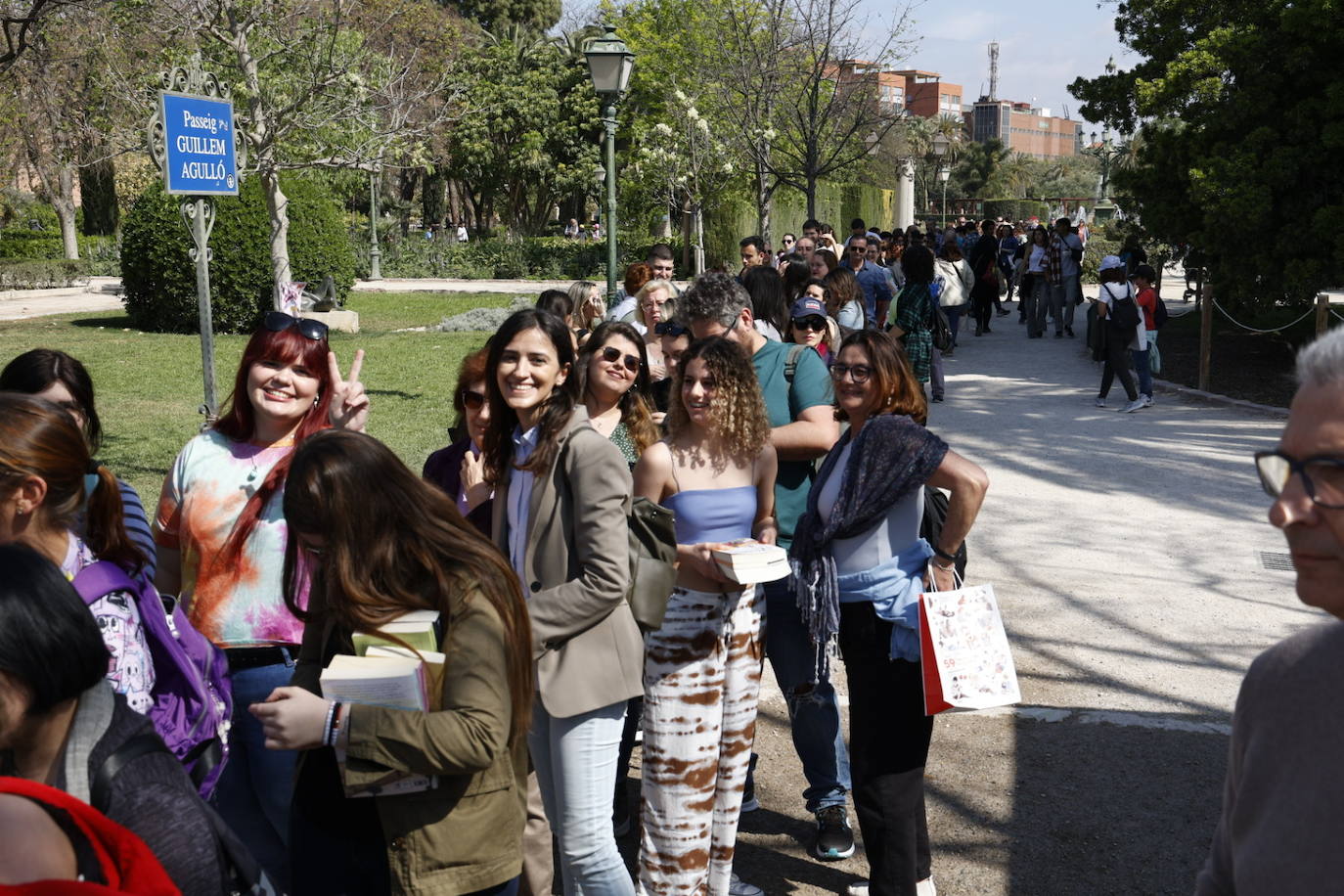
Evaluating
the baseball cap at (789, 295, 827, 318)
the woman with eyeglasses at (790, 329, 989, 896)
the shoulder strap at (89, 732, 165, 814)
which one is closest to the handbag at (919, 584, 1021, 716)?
the woman with eyeglasses at (790, 329, 989, 896)

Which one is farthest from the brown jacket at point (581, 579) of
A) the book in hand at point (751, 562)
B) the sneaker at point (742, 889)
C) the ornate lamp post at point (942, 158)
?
the ornate lamp post at point (942, 158)

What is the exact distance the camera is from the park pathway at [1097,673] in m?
4.41

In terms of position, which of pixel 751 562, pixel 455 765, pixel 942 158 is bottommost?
pixel 455 765

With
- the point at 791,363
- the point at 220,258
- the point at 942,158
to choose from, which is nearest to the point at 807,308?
the point at 791,363

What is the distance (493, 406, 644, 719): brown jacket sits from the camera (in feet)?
10.5

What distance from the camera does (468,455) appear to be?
4430 millimetres

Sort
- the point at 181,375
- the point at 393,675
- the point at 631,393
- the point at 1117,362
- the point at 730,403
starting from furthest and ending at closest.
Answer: the point at 181,375 < the point at 1117,362 < the point at 631,393 < the point at 730,403 < the point at 393,675

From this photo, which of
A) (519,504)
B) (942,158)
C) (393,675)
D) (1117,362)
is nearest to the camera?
(393,675)

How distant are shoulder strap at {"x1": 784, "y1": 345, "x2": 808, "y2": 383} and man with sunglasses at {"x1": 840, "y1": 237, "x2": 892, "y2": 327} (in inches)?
310

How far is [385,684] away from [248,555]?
3.62 ft

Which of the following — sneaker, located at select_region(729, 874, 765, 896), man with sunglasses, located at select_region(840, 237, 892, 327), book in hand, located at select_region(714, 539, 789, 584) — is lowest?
sneaker, located at select_region(729, 874, 765, 896)

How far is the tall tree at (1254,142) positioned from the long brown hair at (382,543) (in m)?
13.3

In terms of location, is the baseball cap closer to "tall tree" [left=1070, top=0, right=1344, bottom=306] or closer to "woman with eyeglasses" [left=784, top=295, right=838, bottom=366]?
"woman with eyeglasses" [left=784, top=295, right=838, bottom=366]

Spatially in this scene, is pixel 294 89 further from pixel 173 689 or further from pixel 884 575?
pixel 173 689
